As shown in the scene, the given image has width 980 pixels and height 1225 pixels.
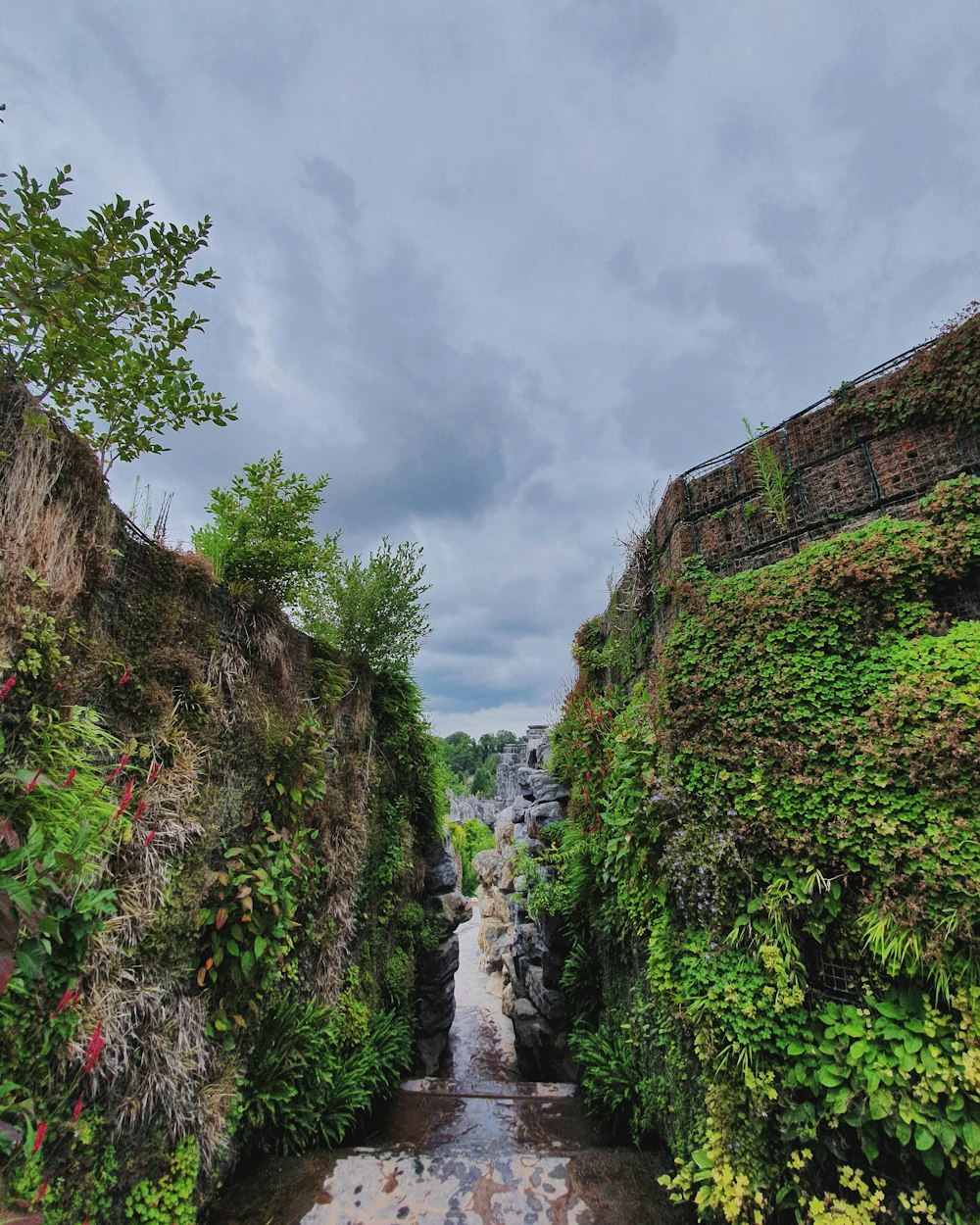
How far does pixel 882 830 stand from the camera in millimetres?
3699

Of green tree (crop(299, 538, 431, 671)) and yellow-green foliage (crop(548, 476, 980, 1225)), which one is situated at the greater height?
green tree (crop(299, 538, 431, 671))

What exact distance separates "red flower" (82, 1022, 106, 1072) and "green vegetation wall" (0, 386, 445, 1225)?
2cm

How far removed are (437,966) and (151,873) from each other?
7382 mm

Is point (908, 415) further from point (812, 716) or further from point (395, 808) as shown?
point (395, 808)

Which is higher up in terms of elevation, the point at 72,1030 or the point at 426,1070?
the point at 72,1030

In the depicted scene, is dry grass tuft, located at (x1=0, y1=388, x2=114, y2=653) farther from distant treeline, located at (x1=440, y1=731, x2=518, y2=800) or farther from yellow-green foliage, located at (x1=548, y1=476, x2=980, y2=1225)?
distant treeline, located at (x1=440, y1=731, x2=518, y2=800)

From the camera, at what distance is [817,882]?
3918mm

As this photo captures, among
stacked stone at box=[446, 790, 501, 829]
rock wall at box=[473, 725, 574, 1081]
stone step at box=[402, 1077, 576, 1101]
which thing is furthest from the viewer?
stacked stone at box=[446, 790, 501, 829]

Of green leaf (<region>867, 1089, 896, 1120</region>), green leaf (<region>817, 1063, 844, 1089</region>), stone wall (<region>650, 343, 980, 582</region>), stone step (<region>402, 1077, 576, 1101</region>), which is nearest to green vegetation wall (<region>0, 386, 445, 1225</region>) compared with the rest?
stone step (<region>402, 1077, 576, 1101</region>)

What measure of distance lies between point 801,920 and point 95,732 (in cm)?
524

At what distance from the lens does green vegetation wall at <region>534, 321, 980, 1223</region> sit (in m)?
3.27

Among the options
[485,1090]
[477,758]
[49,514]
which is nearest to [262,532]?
[49,514]

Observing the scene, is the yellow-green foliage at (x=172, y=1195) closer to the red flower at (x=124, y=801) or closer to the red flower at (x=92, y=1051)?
the red flower at (x=92, y=1051)

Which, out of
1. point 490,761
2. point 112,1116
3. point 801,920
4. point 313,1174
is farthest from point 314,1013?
point 490,761
